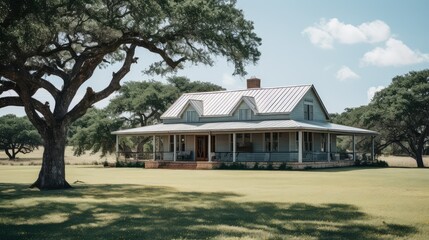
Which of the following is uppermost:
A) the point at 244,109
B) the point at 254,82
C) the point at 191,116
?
the point at 254,82

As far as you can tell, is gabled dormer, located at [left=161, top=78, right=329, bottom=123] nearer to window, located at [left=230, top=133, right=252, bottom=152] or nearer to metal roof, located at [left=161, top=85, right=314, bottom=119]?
metal roof, located at [left=161, top=85, right=314, bottom=119]

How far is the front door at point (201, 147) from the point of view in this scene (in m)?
44.9

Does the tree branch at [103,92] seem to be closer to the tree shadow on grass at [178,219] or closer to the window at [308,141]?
the tree shadow on grass at [178,219]

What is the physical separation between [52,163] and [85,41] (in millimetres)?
5890

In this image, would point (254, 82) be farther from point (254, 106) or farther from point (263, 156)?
point (263, 156)

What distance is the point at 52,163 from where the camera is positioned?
20203mm

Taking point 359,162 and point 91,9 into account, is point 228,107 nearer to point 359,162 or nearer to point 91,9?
point 359,162

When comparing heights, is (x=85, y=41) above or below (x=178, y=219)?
above

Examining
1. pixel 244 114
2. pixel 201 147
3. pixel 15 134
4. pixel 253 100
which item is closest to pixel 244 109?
pixel 244 114

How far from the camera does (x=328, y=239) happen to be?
8.89 metres

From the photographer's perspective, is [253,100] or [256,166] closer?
[256,166]

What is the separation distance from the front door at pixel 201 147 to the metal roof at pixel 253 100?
2.25m

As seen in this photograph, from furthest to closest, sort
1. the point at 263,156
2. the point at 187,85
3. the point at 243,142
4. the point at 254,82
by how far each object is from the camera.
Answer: the point at 187,85 < the point at 254,82 < the point at 243,142 < the point at 263,156

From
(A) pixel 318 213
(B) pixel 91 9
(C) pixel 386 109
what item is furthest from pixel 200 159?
(A) pixel 318 213
